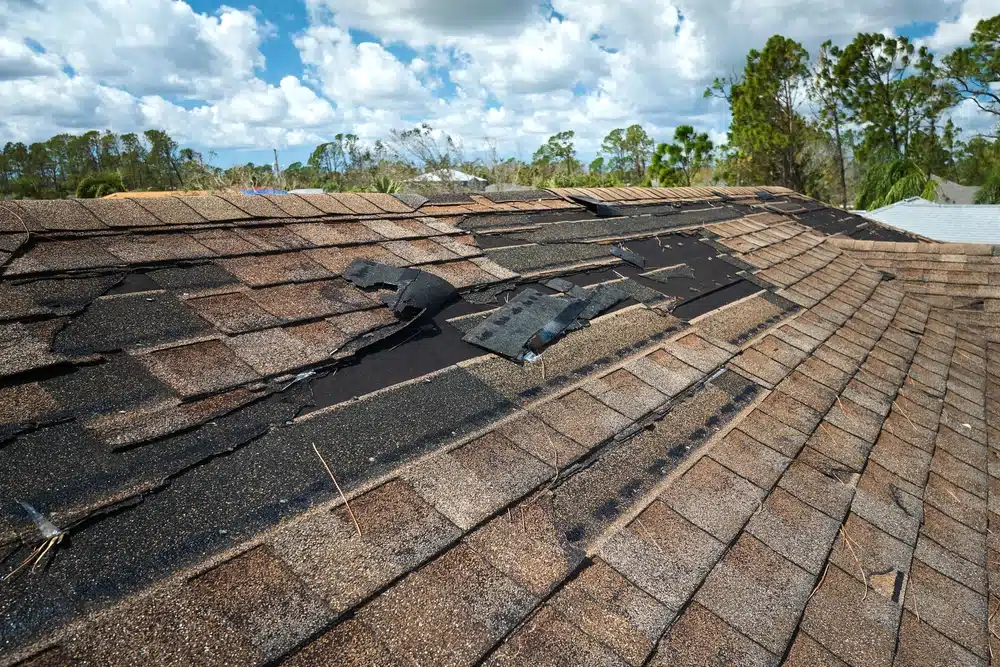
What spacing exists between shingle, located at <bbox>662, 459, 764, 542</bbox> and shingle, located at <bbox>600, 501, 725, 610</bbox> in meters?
0.07

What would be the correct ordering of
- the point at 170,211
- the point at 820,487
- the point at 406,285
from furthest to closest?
the point at 170,211 < the point at 406,285 < the point at 820,487

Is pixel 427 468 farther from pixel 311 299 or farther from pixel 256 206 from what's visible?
pixel 256 206

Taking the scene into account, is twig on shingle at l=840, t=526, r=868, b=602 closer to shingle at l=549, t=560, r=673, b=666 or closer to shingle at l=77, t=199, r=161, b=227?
shingle at l=549, t=560, r=673, b=666

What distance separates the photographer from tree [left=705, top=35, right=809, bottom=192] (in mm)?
39688

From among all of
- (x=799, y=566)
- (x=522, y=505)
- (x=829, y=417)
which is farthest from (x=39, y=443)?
(x=829, y=417)

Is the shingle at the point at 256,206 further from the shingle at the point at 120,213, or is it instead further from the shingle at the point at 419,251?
the shingle at the point at 419,251

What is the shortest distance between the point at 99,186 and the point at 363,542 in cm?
3173

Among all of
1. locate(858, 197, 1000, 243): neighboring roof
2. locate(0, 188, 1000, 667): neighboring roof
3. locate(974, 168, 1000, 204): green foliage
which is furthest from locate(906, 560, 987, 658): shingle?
locate(974, 168, 1000, 204): green foliage

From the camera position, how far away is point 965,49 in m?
37.1

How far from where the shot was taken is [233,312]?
277cm

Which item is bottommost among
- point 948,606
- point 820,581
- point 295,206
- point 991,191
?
point 991,191

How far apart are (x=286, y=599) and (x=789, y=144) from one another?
45.8 meters

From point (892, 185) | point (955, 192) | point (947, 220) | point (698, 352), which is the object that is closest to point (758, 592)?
point (698, 352)

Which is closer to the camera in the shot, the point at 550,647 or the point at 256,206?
the point at 550,647
